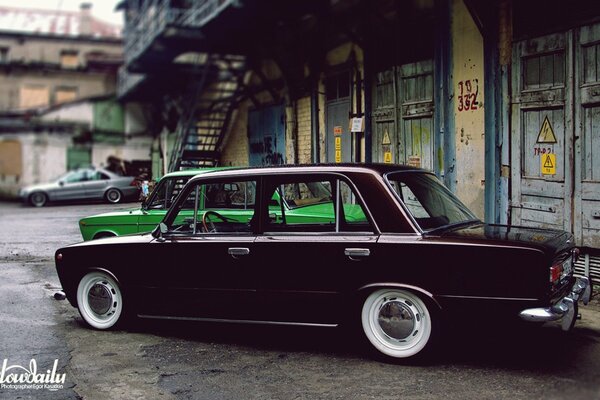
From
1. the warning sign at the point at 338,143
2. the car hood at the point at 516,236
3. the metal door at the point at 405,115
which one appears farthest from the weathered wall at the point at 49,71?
the car hood at the point at 516,236

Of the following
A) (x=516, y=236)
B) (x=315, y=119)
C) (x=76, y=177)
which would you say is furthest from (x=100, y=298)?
(x=76, y=177)

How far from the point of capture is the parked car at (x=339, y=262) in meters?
4.58

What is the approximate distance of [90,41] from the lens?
133ft

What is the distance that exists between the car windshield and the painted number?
414cm

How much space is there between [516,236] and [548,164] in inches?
148

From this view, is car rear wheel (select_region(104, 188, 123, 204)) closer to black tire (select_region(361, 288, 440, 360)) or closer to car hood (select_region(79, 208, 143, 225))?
car hood (select_region(79, 208, 143, 225))

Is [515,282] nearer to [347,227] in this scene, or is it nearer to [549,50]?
[347,227]

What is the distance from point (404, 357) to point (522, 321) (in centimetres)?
90

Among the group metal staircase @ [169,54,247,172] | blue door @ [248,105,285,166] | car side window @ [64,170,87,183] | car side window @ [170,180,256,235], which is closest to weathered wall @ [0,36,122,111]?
car side window @ [64,170,87,183]

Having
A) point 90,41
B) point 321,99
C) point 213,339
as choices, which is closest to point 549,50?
point 213,339

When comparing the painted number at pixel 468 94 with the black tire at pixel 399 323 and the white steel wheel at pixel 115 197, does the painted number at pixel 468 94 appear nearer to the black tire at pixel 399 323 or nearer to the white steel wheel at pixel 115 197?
the black tire at pixel 399 323

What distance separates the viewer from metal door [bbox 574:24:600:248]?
7.62 metres

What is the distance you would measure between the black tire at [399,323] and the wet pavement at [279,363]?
122mm

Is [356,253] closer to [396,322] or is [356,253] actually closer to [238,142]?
[396,322]
